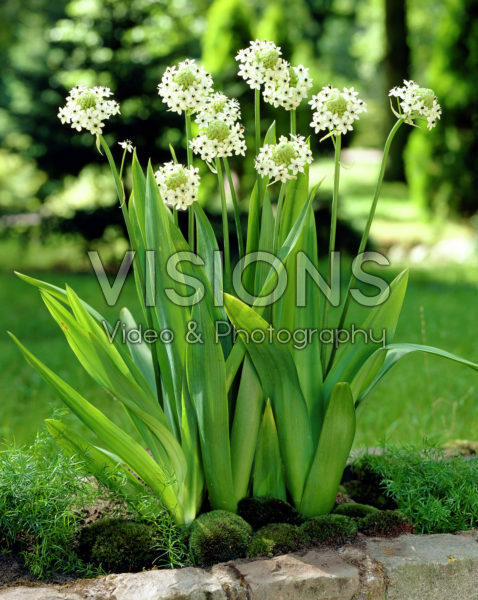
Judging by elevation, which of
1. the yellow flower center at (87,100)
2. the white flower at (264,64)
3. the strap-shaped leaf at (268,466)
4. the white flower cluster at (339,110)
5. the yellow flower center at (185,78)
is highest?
the white flower at (264,64)

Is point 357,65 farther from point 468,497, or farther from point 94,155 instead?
point 468,497

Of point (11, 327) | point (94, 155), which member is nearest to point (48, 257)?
point (94, 155)

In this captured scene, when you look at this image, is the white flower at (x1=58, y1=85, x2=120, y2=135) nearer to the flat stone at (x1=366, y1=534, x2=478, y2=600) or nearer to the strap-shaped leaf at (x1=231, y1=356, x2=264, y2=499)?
the strap-shaped leaf at (x1=231, y1=356, x2=264, y2=499)

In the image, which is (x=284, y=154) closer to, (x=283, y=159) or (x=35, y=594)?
(x=283, y=159)

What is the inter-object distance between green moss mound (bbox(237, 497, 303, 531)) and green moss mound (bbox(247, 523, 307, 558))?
7cm

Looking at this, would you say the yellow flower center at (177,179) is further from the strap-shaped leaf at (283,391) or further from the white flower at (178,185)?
the strap-shaped leaf at (283,391)

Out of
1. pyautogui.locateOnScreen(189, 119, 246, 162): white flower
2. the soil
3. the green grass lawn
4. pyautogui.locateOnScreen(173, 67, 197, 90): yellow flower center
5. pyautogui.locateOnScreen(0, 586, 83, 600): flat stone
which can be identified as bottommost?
the green grass lawn

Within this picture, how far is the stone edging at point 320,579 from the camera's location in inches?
67.5

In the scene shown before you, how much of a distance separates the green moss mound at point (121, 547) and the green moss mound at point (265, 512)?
0.29 metres

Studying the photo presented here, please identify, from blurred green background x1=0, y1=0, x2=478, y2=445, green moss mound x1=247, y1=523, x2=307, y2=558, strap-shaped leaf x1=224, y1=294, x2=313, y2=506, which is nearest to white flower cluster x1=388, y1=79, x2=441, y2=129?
strap-shaped leaf x1=224, y1=294, x2=313, y2=506

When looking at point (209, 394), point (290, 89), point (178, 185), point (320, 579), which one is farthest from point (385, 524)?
point (290, 89)

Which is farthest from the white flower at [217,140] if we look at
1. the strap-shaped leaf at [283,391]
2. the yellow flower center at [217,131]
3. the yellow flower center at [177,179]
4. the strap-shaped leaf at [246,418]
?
the strap-shaped leaf at [246,418]

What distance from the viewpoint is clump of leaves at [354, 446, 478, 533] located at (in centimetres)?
211

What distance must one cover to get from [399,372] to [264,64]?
308 cm
